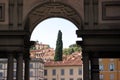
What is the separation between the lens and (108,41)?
3019cm

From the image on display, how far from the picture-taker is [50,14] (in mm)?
33875

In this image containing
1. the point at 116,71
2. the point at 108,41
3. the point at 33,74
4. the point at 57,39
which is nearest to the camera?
the point at 108,41

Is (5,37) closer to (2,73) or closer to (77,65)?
(2,73)

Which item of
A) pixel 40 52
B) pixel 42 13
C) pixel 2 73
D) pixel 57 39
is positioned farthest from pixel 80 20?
pixel 40 52

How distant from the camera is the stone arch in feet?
106

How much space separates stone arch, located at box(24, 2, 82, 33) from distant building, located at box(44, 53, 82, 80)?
3795 inches

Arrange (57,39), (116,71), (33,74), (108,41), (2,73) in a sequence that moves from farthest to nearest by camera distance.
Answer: (57,39) → (33,74) → (2,73) → (116,71) → (108,41)

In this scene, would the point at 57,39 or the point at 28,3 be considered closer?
the point at 28,3

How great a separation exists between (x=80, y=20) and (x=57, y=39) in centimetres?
11599

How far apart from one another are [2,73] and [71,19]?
90530mm

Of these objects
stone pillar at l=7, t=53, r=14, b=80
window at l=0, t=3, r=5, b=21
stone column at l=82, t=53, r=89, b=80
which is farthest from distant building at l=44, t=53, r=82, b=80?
stone pillar at l=7, t=53, r=14, b=80

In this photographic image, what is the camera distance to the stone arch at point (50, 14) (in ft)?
106

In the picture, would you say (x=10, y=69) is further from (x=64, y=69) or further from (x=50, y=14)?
(x=64, y=69)

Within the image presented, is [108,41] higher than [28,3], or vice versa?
[28,3]
